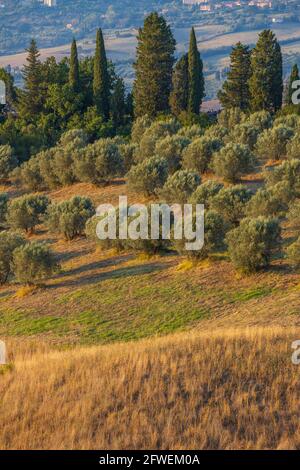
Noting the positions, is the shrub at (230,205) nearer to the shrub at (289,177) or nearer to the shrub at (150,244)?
the shrub at (289,177)

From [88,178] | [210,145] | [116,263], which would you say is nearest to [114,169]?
[88,178]

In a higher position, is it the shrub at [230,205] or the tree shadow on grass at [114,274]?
the shrub at [230,205]

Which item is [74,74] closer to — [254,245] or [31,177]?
[31,177]

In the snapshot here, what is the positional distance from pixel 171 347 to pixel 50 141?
45952mm

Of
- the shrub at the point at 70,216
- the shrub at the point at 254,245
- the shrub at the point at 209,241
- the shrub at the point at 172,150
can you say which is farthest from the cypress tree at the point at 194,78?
the shrub at the point at 254,245

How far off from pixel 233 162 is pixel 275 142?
431 centimetres

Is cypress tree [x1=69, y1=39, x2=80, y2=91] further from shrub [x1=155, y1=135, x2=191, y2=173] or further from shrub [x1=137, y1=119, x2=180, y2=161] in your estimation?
shrub [x1=155, y1=135, x2=191, y2=173]

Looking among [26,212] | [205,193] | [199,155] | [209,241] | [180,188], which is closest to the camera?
[209,241]

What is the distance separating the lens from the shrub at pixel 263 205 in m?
25.0

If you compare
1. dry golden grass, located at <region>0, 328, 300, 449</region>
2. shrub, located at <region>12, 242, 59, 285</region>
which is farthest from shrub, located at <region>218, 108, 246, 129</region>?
dry golden grass, located at <region>0, 328, 300, 449</region>

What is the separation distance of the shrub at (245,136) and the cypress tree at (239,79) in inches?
708

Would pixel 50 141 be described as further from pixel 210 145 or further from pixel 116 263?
pixel 116 263

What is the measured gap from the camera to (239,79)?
59531 millimetres

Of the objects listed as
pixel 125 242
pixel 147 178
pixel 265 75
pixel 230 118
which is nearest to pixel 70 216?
pixel 125 242
